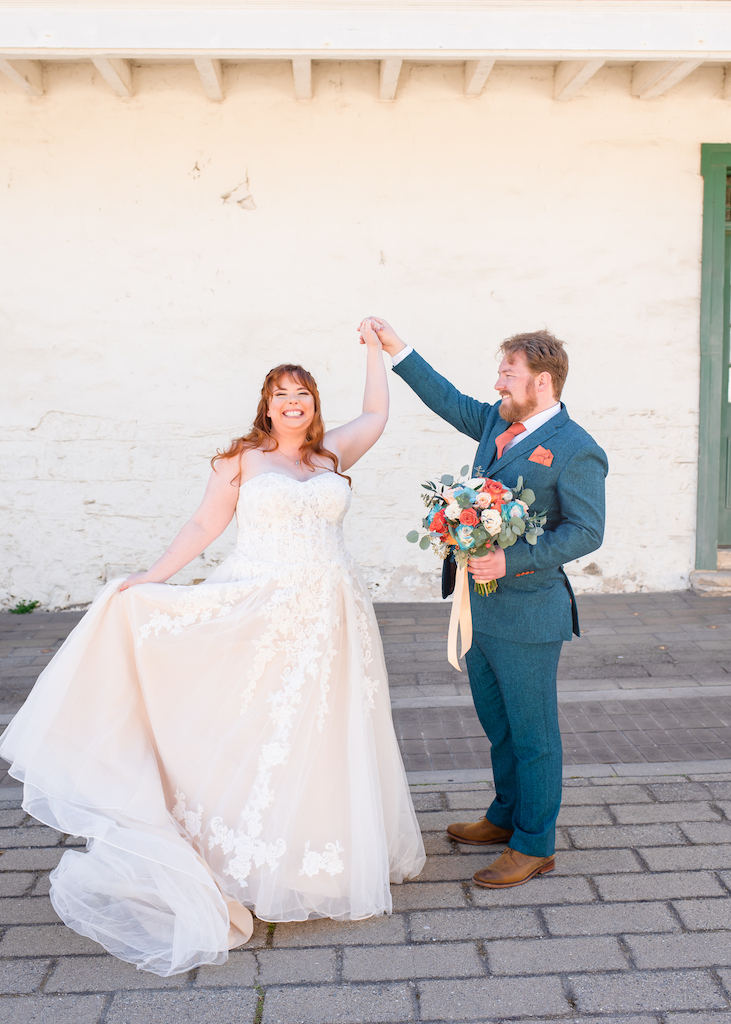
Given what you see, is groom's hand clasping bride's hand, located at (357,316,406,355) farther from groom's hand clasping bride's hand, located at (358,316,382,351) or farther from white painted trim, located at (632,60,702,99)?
white painted trim, located at (632,60,702,99)

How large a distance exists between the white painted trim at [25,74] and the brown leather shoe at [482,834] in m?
5.73

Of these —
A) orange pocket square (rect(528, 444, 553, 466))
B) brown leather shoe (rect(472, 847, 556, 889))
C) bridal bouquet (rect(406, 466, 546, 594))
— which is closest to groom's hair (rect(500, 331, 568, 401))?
orange pocket square (rect(528, 444, 553, 466))

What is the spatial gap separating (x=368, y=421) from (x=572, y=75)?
405 centimetres

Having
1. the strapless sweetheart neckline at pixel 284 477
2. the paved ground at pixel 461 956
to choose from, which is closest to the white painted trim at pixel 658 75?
the strapless sweetheart neckline at pixel 284 477

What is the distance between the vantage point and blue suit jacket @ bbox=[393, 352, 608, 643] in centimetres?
285

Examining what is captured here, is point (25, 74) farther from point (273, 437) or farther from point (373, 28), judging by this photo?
point (273, 437)

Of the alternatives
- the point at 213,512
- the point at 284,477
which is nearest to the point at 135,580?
the point at 213,512

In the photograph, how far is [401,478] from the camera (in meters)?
6.83

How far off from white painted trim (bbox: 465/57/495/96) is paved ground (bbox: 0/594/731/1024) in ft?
14.9

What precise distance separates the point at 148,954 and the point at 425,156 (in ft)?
19.1

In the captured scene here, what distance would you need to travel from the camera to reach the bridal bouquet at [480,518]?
2.72 m

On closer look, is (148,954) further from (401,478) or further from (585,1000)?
(401,478)

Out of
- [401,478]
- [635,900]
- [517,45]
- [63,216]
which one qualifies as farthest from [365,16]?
[635,900]

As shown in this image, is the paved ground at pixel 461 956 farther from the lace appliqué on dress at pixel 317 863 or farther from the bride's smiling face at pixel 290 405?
the bride's smiling face at pixel 290 405
